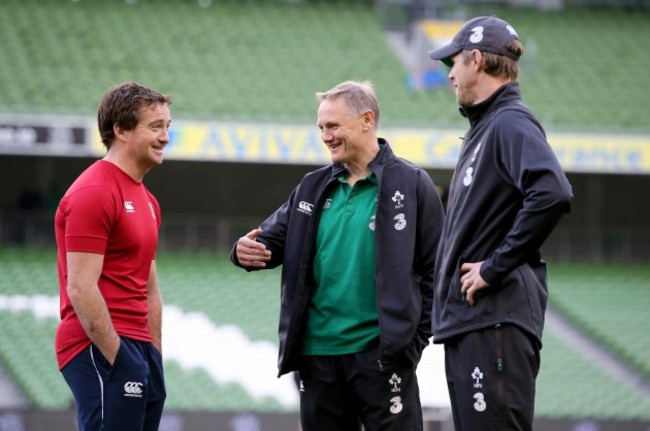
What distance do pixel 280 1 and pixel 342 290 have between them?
1810 centimetres

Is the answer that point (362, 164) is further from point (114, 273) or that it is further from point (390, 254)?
point (114, 273)

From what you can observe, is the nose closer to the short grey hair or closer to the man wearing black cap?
the short grey hair

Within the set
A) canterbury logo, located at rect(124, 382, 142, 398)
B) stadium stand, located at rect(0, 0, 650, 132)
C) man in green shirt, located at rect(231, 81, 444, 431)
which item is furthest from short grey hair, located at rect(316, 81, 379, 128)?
stadium stand, located at rect(0, 0, 650, 132)

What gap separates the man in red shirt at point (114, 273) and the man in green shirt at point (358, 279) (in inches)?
18.1

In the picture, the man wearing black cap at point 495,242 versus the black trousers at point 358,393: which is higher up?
the man wearing black cap at point 495,242

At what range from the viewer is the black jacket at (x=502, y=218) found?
11.7 feet

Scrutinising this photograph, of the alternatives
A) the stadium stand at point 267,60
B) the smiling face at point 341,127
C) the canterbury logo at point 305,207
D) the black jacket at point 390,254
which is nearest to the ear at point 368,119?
the smiling face at point 341,127

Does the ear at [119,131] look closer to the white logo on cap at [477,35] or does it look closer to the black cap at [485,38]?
the black cap at [485,38]

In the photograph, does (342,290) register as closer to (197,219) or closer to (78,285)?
(78,285)

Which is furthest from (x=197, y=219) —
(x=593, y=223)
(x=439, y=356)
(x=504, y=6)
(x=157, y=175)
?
(x=504, y=6)

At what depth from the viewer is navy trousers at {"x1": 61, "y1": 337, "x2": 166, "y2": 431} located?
13.1 ft

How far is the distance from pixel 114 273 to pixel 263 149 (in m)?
12.0

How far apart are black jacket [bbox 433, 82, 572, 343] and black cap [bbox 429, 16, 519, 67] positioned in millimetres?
152

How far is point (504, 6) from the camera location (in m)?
22.4
